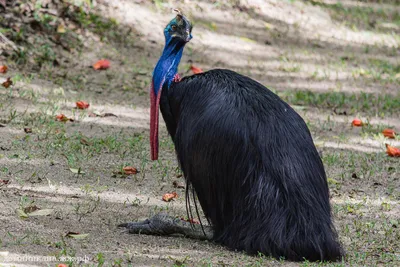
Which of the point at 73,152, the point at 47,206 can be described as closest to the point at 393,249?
the point at 47,206

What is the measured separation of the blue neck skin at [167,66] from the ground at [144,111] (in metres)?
0.92

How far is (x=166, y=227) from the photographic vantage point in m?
5.01

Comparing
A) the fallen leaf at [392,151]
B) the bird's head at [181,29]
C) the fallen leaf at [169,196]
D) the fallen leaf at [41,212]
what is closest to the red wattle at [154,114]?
the bird's head at [181,29]

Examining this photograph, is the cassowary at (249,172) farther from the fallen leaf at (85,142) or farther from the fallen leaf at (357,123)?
the fallen leaf at (357,123)

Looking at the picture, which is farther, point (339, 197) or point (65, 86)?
point (65, 86)

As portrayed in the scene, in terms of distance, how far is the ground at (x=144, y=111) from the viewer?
4.82 meters

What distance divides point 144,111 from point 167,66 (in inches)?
121

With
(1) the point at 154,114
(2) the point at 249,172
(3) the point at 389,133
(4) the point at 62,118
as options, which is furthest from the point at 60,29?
(2) the point at 249,172

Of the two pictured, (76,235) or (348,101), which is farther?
(348,101)

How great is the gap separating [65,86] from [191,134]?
399 centimetres

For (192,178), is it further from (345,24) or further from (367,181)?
(345,24)

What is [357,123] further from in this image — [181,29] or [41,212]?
[41,212]

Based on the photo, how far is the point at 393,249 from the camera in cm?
501

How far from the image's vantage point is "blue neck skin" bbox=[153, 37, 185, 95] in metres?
5.14
